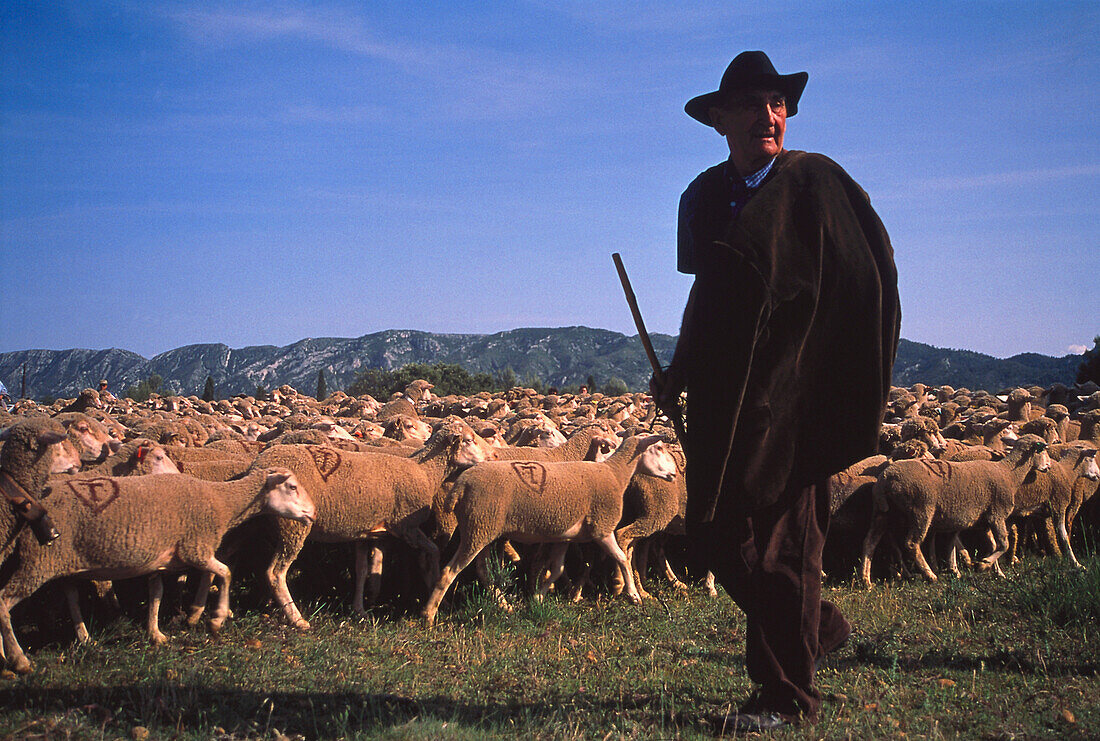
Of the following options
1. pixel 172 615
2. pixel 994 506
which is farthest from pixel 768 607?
pixel 994 506

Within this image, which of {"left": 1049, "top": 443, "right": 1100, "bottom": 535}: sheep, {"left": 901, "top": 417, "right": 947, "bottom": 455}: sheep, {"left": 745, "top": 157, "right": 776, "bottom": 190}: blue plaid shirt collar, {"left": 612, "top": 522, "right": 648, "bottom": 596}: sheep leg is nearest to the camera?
{"left": 745, "top": 157, "right": 776, "bottom": 190}: blue plaid shirt collar

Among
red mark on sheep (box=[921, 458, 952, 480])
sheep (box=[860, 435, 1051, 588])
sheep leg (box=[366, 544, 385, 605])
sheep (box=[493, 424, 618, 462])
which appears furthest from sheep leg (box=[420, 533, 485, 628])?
red mark on sheep (box=[921, 458, 952, 480])

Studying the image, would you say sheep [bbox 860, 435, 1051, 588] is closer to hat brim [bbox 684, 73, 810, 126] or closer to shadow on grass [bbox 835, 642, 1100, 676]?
shadow on grass [bbox 835, 642, 1100, 676]

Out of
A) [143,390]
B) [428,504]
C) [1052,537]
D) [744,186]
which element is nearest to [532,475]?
[428,504]

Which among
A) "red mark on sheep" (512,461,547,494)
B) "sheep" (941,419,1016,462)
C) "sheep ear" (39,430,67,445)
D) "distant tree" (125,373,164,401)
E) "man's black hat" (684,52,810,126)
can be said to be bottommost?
"distant tree" (125,373,164,401)

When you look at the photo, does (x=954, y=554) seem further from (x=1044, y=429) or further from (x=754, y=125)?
(x=754, y=125)

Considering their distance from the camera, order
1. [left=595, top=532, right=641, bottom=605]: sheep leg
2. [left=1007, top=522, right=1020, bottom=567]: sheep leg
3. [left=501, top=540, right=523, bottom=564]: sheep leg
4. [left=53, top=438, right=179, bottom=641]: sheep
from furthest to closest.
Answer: [left=1007, top=522, right=1020, bottom=567]: sheep leg, [left=501, top=540, right=523, bottom=564]: sheep leg, [left=595, top=532, right=641, bottom=605]: sheep leg, [left=53, top=438, right=179, bottom=641]: sheep

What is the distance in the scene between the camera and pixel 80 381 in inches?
6914

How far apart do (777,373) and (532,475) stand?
3.69 metres

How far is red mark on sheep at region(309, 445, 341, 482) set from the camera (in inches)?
281

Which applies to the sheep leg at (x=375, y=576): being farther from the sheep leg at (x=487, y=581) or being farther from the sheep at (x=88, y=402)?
the sheep at (x=88, y=402)

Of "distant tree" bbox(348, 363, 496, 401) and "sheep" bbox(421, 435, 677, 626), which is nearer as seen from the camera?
"sheep" bbox(421, 435, 677, 626)

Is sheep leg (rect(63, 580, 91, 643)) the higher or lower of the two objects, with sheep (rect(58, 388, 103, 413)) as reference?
lower

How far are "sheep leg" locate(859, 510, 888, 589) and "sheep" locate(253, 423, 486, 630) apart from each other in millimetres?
4192
